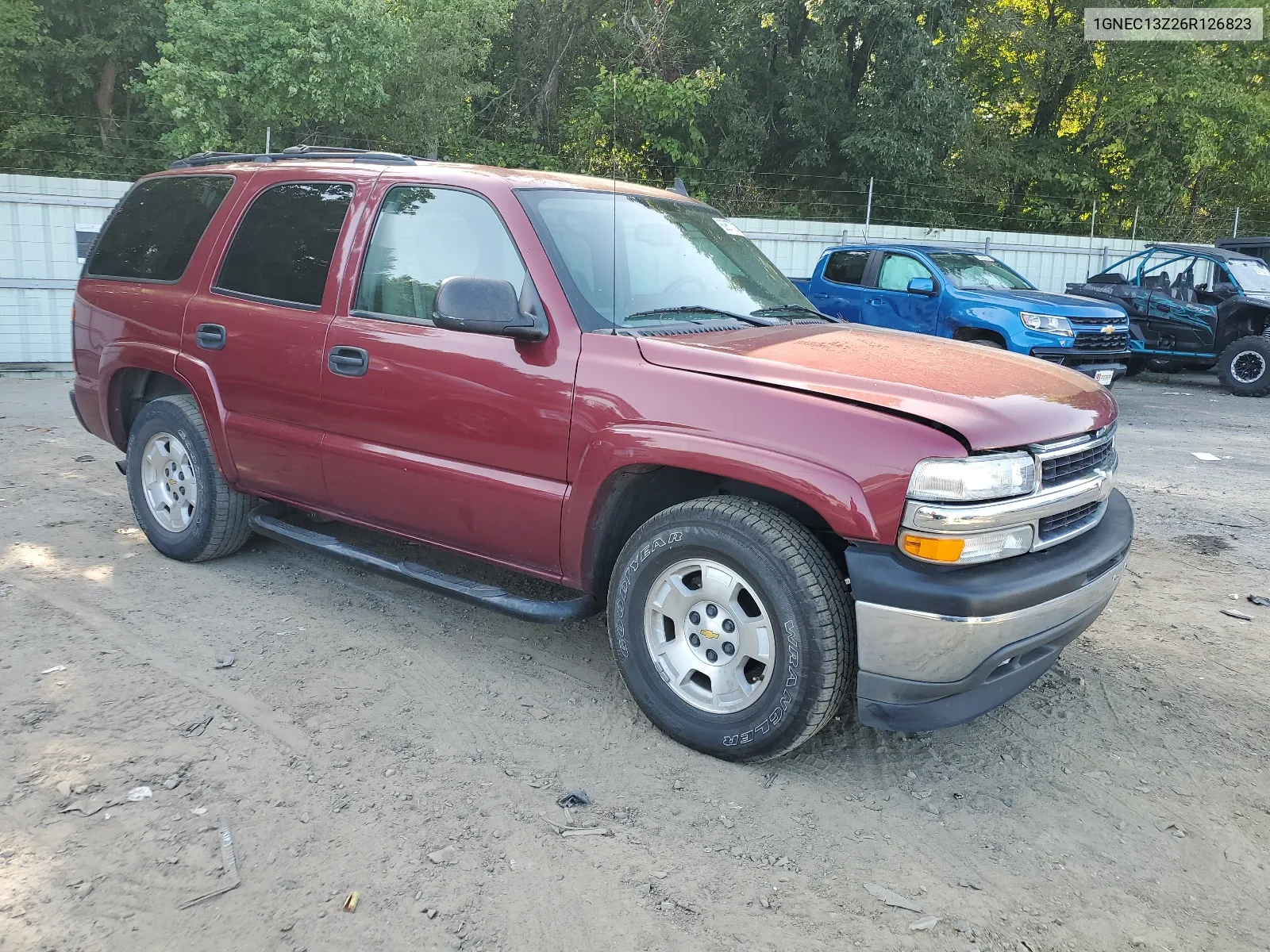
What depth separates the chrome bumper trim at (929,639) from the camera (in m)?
2.97

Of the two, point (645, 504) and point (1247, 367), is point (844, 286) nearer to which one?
point (1247, 367)

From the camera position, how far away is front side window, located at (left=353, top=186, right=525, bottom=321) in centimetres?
394

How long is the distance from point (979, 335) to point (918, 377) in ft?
26.6

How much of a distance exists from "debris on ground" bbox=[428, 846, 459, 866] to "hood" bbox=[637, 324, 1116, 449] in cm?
164

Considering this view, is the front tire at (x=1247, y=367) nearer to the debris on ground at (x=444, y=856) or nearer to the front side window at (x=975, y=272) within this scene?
the front side window at (x=975, y=272)

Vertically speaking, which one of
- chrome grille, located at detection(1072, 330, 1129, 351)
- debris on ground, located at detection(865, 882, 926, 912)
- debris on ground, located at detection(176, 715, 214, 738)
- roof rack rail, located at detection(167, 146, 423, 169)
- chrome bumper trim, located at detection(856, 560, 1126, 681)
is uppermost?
roof rack rail, located at detection(167, 146, 423, 169)

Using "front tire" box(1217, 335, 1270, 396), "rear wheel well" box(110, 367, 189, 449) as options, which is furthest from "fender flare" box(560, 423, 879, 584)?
"front tire" box(1217, 335, 1270, 396)

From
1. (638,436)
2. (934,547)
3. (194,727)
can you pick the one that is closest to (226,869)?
(194,727)

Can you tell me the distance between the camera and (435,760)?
342cm

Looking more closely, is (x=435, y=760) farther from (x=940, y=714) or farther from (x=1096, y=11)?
(x=1096, y=11)

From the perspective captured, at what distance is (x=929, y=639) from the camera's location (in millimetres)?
2979

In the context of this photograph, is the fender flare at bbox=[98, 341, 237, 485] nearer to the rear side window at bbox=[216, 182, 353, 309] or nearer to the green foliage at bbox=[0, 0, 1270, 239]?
the rear side window at bbox=[216, 182, 353, 309]

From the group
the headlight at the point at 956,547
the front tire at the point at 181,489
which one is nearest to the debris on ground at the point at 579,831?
the headlight at the point at 956,547

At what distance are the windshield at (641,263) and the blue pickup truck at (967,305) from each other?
22.3ft
